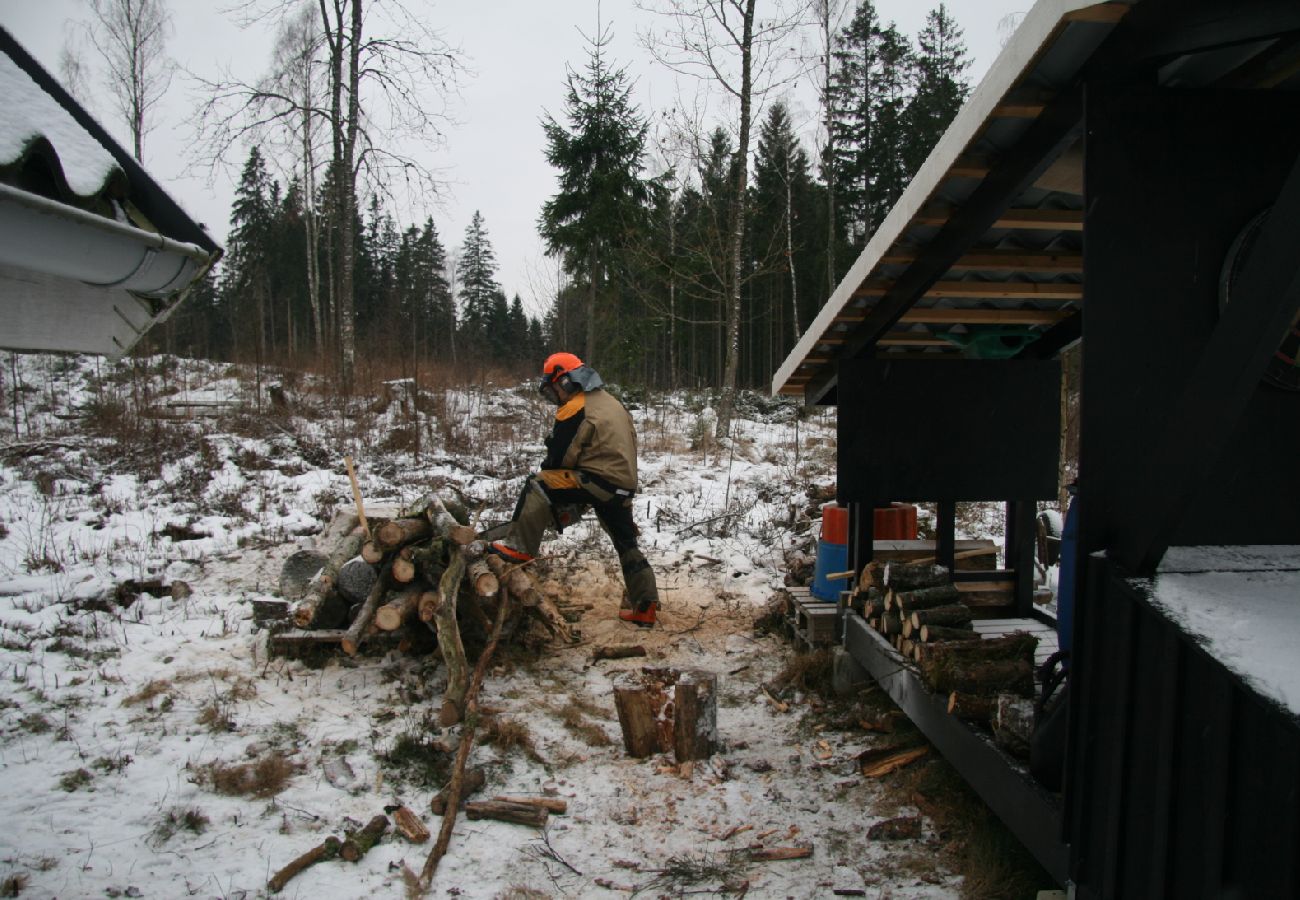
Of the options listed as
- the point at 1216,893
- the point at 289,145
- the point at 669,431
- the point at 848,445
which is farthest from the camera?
the point at 289,145

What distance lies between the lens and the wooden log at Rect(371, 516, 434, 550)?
558 centimetres

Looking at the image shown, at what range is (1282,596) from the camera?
7.70ft

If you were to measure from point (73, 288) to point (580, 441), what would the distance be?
3.87 meters

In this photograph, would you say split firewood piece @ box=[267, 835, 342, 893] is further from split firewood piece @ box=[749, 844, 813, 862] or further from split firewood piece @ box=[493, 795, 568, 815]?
split firewood piece @ box=[749, 844, 813, 862]

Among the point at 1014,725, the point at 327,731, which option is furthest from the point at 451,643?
the point at 1014,725

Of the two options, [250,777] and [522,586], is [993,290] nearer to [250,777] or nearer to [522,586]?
[522,586]

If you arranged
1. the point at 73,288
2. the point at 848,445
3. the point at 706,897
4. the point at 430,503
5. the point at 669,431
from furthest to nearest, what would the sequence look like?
the point at 669,431
the point at 430,503
the point at 848,445
the point at 706,897
the point at 73,288

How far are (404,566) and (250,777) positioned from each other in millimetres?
1785

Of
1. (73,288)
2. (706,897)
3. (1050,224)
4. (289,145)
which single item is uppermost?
(289,145)

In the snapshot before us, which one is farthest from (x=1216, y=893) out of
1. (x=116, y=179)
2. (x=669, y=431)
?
(x=669, y=431)

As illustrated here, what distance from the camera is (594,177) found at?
68.1ft

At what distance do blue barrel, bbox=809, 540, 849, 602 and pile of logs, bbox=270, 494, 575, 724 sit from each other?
2234 millimetres

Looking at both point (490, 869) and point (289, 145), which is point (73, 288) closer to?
point (490, 869)

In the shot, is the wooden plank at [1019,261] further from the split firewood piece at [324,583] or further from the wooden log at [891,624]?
the split firewood piece at [324,583]
